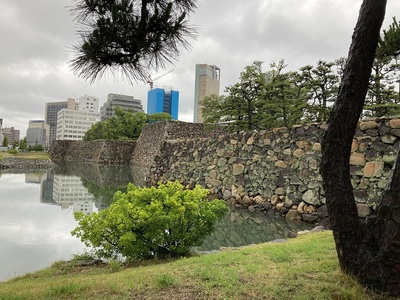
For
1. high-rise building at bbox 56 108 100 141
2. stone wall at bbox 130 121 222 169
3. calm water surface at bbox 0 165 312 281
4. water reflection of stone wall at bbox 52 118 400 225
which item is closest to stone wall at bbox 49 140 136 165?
stone wall at bbox 130 121 222 169

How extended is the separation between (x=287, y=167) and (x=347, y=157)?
16.7ft

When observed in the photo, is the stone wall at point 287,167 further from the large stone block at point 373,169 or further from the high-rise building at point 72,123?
the high-rise building at point 72,123

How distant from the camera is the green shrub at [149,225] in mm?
3377

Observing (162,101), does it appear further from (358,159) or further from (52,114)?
(52,114)

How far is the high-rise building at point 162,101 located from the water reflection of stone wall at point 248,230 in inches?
1219

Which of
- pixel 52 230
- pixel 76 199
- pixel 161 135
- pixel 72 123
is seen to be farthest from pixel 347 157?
pixel 72 123

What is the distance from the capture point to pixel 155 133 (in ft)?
73.5

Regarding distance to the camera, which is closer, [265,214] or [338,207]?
[338,207]

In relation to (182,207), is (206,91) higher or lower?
higher

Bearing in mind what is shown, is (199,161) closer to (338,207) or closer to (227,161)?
(227,161)

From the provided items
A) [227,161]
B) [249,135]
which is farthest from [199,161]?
[249,135]

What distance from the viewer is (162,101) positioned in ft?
133

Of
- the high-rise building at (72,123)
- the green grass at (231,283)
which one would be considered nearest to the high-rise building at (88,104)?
the high-rise building at (72,123)

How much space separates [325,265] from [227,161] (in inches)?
267
